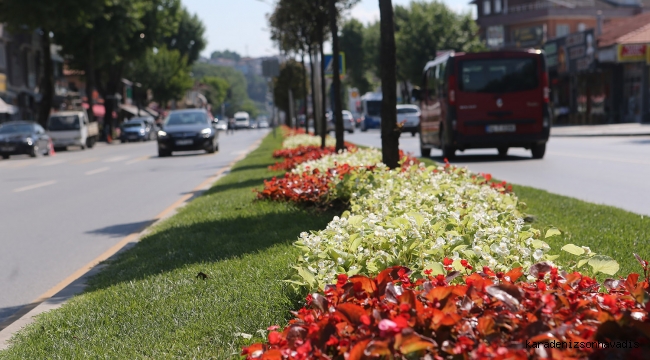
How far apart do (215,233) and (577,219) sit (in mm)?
3241

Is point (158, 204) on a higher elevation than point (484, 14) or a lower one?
lower

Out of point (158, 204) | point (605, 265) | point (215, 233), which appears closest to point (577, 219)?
point (215, 233)

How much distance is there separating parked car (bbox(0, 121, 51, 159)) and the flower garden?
35352mm

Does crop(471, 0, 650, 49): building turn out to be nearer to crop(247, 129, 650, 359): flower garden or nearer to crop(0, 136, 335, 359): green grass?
crop(0, 136, 335, 359): green grass

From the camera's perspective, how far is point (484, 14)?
3757 inches

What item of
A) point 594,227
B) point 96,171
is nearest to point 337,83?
point 96,171

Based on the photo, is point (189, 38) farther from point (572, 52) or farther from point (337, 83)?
point (337, 83)

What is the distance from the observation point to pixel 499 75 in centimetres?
2167

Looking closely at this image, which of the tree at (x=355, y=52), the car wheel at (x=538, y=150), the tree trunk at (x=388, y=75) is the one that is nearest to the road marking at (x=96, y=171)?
the car wheel at (x=538, y=150)

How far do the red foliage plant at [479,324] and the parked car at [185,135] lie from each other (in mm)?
28702

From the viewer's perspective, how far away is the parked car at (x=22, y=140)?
3866 cm

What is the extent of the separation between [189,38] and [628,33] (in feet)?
206

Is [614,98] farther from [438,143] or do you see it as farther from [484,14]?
[484,14]

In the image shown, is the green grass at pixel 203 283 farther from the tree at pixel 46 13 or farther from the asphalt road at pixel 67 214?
the tree at pixel 46 13
